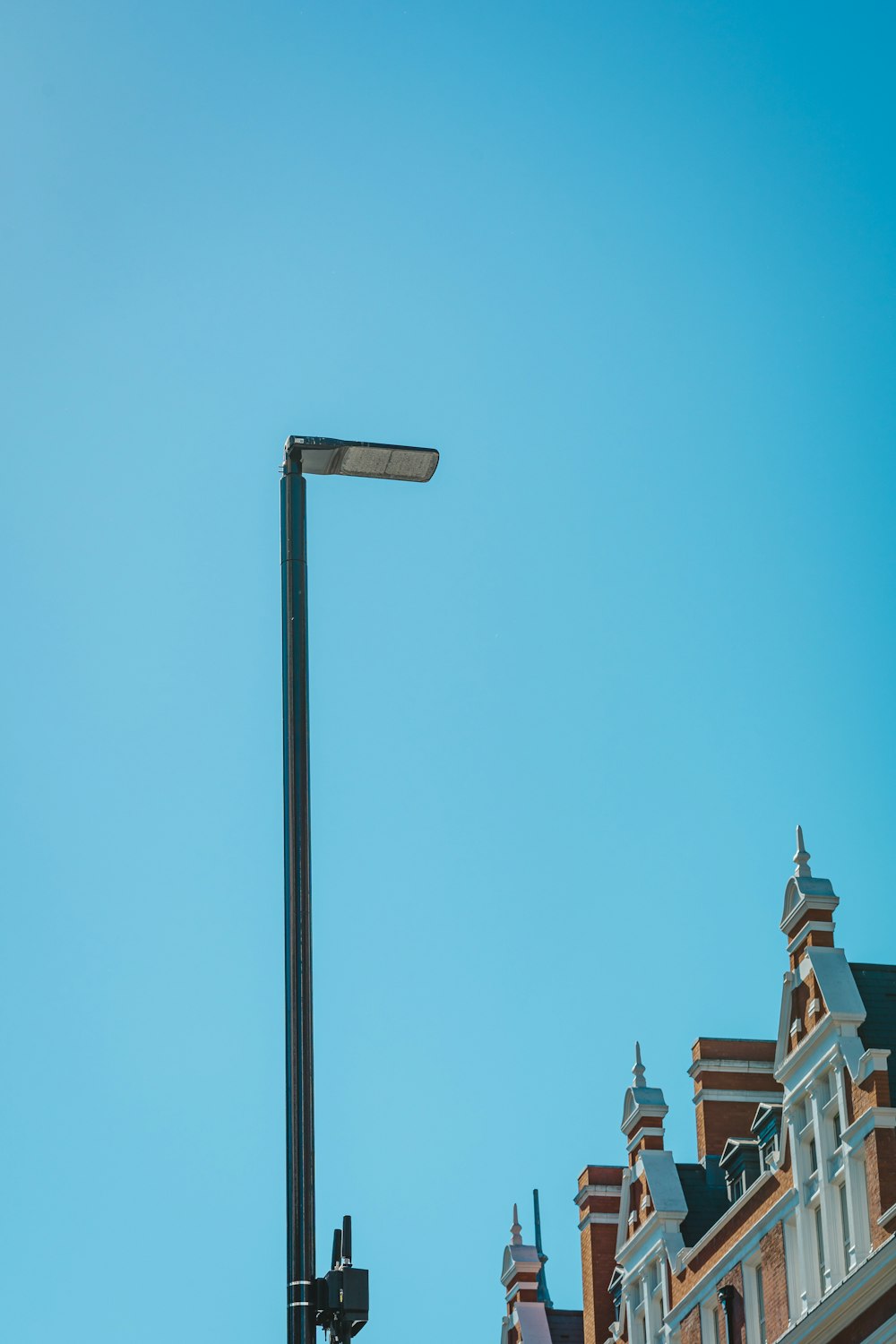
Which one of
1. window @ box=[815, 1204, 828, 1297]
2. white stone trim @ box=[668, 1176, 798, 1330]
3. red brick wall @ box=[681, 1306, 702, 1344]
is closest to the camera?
window @ box=[815, 1204, 828, 1297]

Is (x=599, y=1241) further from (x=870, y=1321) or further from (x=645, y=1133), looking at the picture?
(x=870, y=1321)

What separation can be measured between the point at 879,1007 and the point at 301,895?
843 inches

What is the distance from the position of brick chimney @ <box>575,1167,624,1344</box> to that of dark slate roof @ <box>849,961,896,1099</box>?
11681 millimetres

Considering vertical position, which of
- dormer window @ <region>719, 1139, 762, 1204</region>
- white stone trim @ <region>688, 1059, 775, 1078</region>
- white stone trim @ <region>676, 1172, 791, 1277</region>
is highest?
white stone trim @ <region>688, 1059, 775, 1078</region>

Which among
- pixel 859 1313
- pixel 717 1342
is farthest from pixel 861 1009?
pixel 717 1342

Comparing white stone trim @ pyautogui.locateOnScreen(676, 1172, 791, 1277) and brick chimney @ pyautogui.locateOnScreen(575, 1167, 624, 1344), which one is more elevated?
brick chimney @ pyautogui.locateOnScreen(575, 1167, 624, 1344)

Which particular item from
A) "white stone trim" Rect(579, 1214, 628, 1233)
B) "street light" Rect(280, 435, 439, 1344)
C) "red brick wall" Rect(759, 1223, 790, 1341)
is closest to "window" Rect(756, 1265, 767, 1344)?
"red brick wall" Rect(759, 1223, 790, 1341)

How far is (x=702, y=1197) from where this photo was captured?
40.2m

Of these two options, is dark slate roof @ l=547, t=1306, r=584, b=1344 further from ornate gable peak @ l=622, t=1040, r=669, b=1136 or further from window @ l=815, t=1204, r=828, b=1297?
window @ l=815, t=1204, r=828, b=1297

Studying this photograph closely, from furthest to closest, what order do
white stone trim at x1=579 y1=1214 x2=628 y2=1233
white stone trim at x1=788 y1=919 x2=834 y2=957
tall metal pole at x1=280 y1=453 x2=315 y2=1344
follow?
white stone trim at x1=579 y1=1214 x2=628 y2=1233 → white stone trim at x1=788 y1=919 x2=834 y2=957 → tall metal pole at x1=280 y1=453 x2=315 y2=1344

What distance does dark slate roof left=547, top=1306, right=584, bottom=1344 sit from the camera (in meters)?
45.8

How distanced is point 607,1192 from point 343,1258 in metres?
31.5

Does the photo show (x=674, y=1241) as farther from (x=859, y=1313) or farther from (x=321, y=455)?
(x=321, y=455)

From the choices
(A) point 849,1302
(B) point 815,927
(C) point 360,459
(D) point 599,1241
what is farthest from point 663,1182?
(C) point 360,459
